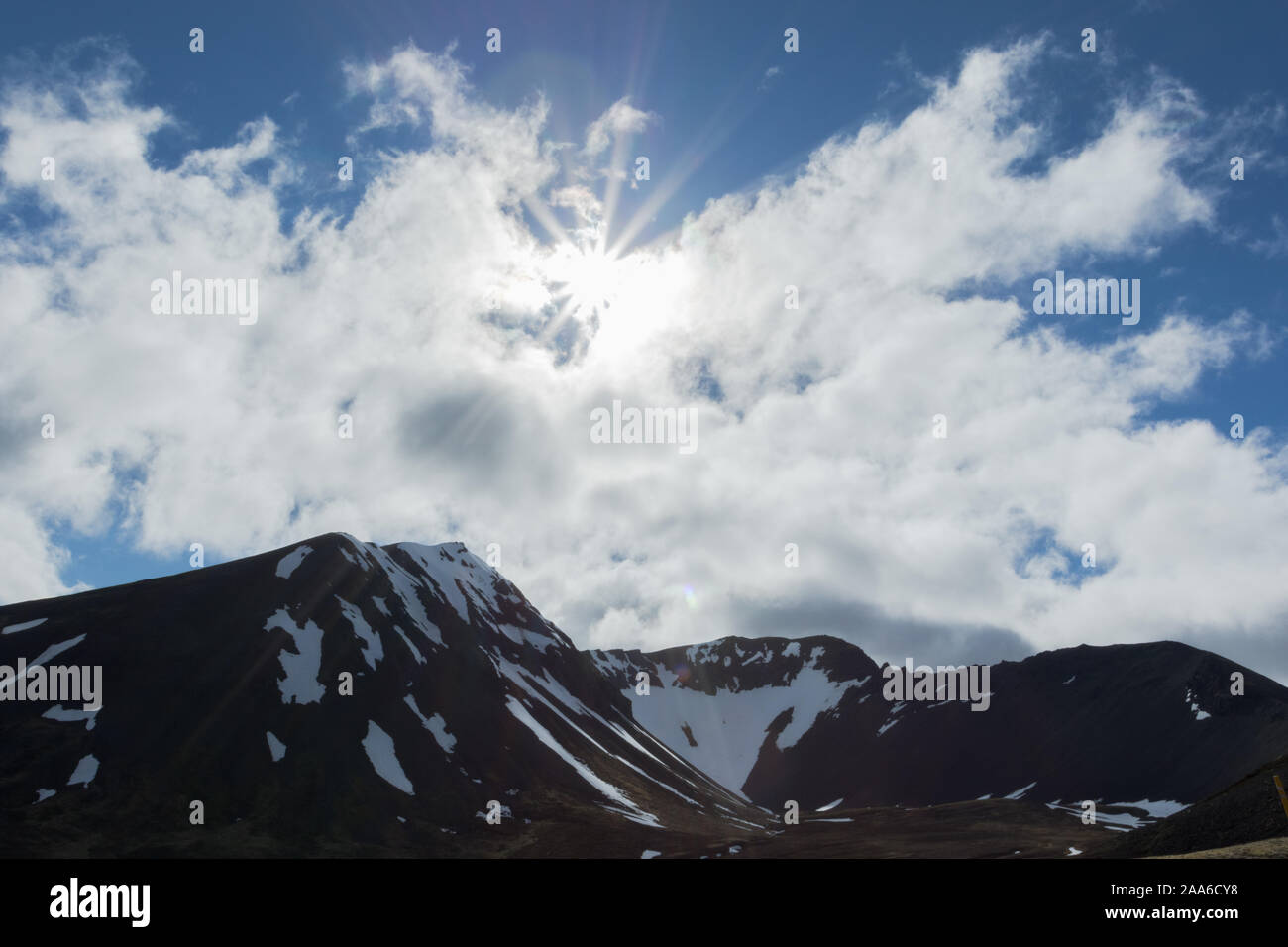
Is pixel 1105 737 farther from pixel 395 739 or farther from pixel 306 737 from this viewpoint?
pixel 306 737

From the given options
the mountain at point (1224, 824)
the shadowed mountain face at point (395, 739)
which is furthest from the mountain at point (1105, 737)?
the mountain at point (1224, 824)

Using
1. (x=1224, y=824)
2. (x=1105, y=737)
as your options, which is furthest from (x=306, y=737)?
(x=1105, y=737)

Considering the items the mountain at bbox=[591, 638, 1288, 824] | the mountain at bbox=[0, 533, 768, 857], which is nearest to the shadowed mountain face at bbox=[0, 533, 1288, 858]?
the mountain at bbox=[0, 533, 768, 857]

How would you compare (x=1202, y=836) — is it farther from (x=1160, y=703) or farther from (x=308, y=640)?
(x=1160, y=703)

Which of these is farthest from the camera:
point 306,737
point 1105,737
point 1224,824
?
point 1105,737

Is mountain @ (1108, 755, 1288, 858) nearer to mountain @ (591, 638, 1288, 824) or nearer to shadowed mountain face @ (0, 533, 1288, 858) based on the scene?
shadowed mountain face @ (0, 533, 1288, 858)

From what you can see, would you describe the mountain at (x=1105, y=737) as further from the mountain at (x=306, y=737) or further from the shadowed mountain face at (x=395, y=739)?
the mountain at (x=306, y=737)
